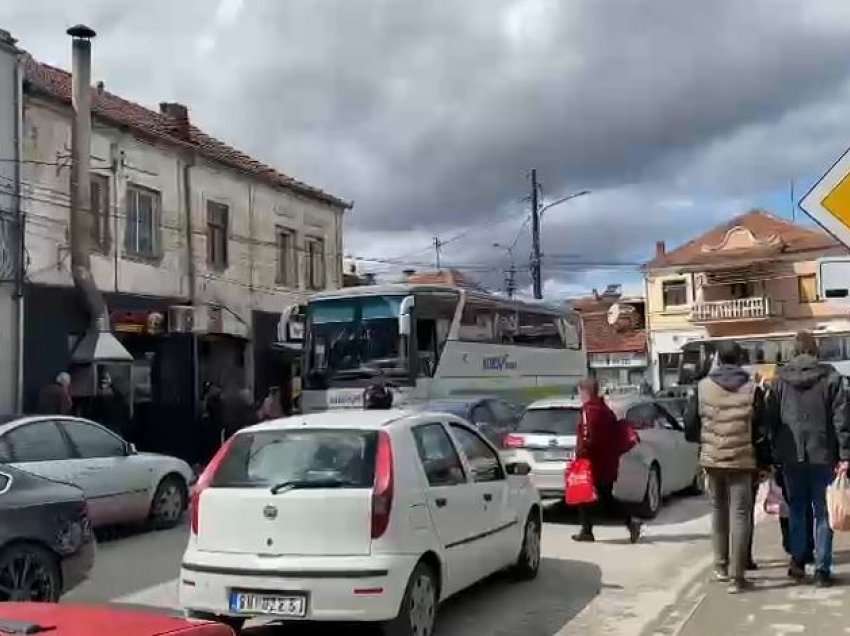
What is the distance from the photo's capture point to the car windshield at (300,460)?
22.0 feet

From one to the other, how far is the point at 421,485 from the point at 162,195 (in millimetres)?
16226

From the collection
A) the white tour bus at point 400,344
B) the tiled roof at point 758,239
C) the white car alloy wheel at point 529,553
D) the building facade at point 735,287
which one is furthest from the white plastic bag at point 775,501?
the tiled roof at point 758,239

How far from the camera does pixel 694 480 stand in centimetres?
1523

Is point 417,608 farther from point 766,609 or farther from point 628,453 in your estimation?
point 628,453

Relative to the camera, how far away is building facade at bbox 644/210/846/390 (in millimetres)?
54031

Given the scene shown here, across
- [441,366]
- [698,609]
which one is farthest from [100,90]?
[698,609]

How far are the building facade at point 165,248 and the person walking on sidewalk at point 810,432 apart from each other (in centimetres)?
1359

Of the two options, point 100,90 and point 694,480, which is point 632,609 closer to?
point 694,480

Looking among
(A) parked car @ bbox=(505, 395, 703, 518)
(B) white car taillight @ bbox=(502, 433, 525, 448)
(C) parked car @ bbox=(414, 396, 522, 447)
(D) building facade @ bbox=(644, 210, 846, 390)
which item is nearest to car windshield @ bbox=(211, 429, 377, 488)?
(A) parked car @ bbox=(505, 395, 703, 518)

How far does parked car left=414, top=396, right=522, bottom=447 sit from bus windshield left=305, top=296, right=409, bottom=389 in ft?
8.47

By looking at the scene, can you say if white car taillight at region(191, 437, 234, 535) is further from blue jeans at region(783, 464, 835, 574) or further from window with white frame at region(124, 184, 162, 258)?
window with white frame at region(124, 184, 162, 258)

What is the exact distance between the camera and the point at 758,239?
186 ft

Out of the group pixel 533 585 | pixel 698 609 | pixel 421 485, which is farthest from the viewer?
pixel 533 585

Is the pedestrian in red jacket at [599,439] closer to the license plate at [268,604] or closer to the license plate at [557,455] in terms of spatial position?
the license plate at [557,455]
